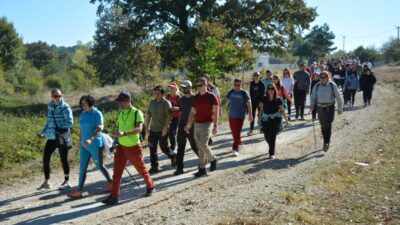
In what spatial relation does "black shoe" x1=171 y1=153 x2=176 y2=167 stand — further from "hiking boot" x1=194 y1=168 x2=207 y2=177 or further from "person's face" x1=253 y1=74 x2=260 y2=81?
"person's face" x1=253 y1=74 x2=260 y2=81

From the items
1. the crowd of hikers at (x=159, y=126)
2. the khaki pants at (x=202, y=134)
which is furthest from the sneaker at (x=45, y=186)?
the khaki pants at (x=202, y=134)

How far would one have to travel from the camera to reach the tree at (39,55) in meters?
94.6

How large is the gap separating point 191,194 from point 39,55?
308ft

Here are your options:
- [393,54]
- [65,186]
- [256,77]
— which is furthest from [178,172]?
[393,54]

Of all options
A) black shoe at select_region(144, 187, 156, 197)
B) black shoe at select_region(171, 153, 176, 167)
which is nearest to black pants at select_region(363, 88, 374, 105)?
black shoe at select_region(171, 153, 176, 167)

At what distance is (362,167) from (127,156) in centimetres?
537

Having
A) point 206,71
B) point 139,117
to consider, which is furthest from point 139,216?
point 206,71

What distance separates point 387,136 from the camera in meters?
13.6

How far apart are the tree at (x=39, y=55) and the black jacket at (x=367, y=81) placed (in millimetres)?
83717

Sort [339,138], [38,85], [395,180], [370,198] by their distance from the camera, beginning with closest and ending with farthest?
[370,198] < [395,180] < [339,138] < [38,85]

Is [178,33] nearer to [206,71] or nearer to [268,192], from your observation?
[206,71]

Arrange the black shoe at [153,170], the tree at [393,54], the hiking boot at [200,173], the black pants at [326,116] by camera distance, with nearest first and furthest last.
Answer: the hiking boot at [200,173] < the black shoe at [153,170] < the black pants at [326,116] < the tree at [393,54]

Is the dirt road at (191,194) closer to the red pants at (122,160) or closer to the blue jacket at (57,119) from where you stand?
the red pants at (122,160)

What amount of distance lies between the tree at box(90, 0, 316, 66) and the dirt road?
779 inches
